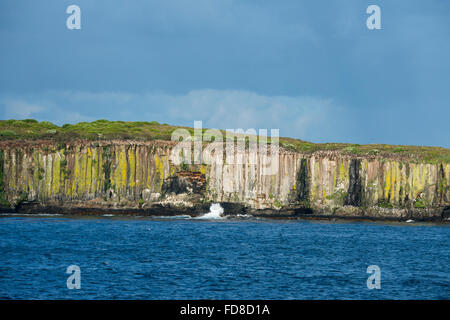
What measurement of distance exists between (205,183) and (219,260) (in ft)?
171

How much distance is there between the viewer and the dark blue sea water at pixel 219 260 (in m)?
39.5

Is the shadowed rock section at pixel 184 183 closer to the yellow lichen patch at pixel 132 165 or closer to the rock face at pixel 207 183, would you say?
the rock face at pixel 207 183

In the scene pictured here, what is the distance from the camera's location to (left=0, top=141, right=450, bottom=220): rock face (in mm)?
100688

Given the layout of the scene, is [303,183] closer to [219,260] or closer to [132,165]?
[132,165]

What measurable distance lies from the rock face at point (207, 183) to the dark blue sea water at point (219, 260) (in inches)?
715

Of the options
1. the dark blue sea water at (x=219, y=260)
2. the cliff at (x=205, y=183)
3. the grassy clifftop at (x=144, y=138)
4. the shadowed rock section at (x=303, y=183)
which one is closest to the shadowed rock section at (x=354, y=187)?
the cliff at (x=205, y=183)

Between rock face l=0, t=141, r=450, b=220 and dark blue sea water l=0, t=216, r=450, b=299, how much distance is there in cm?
1817

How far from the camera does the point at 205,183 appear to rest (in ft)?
340

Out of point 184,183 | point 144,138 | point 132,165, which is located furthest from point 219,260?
point 144,138

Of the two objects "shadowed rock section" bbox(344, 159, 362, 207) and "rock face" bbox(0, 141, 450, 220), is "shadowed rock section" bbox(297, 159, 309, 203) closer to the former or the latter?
"rock face" bbox(0, 141, 450, 220)

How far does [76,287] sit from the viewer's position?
39812 millimetres
